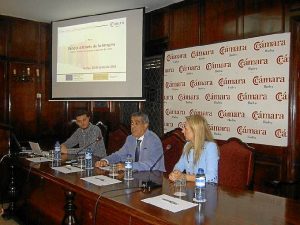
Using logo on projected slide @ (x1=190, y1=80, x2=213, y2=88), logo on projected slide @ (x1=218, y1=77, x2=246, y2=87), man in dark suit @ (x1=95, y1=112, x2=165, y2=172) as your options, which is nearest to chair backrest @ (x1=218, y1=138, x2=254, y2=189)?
man in dark suit @ (x1=95, y1=112, x2=165, y2=172)

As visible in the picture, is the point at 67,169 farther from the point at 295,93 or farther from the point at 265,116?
the point at 295,93

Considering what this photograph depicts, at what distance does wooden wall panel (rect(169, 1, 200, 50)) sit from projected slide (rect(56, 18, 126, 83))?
67 cm

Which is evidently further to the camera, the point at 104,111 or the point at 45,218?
the point at 104,111

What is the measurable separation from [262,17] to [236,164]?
150cm

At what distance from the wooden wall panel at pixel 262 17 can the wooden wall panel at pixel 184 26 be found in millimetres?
672

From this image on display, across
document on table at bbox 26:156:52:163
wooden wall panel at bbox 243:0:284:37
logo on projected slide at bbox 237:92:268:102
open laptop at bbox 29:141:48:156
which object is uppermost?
wooden wall panel at bbox 243:0:284:37

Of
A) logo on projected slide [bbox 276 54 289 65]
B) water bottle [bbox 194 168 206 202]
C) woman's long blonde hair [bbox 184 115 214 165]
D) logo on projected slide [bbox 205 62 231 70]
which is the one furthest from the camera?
logo on projected slide [bbox 205 62 231 70]

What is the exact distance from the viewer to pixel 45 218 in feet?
9.14

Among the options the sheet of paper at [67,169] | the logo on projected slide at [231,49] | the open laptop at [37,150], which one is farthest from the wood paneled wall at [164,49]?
the sheet of paper at [67,169]

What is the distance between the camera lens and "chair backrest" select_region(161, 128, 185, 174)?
3043 millimetres

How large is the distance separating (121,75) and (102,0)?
0.90 metres

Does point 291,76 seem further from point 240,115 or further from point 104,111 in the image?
point 104,111

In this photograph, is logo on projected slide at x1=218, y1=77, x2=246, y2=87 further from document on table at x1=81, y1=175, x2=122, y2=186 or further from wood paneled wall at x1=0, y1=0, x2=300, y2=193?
document on table at x1=81, y1=175, x2=122, y2=186

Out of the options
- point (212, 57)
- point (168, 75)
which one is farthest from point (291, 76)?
point (168, 75)
